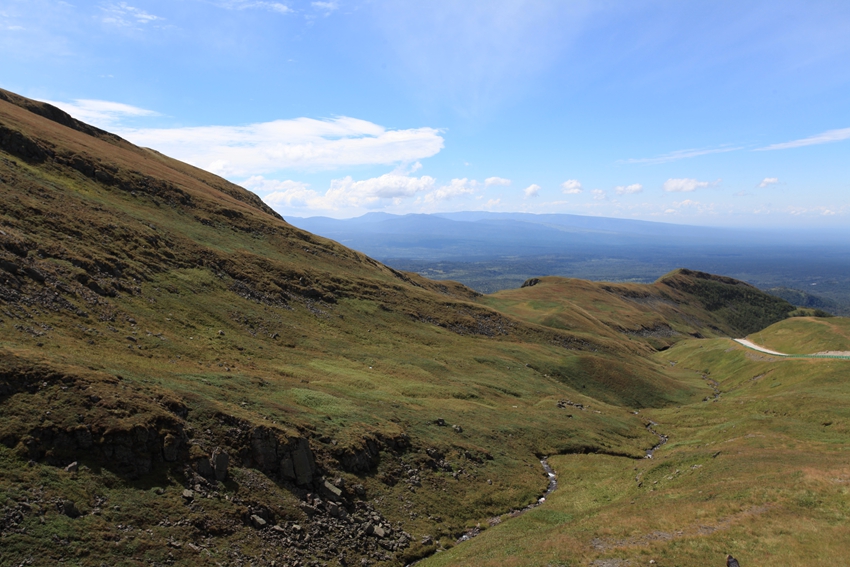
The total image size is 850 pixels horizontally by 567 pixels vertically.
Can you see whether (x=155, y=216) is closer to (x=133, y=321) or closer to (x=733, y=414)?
(x=133, y=321)

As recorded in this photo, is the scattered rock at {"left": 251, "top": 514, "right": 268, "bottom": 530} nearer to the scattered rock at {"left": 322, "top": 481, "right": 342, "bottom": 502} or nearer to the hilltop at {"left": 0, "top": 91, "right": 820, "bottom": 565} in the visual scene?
the hilltop at {"left": 0, "top": 91, "right": 820, "bottom": 565}

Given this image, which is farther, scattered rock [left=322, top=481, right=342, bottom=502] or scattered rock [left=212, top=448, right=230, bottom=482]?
scattered rock [left=322, top=481, right=342, bottom=502]

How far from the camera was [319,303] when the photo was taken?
71.4 meters

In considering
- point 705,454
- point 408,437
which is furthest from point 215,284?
point 705,454

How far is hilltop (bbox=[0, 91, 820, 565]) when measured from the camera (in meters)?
21.7

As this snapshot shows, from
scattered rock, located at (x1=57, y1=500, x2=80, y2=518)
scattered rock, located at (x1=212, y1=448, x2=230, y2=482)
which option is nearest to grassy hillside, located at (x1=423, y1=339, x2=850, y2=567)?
scattered rock, located at (x1=212, y1=448, x2=230, y2=482)

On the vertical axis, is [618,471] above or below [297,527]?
below

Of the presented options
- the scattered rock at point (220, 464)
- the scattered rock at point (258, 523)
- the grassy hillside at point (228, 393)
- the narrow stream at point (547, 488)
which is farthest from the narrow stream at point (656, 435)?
the scattered rock at point (220, 464)

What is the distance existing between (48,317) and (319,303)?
1515 inches

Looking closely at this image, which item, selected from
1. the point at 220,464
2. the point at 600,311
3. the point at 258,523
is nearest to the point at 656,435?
the point at 258,523

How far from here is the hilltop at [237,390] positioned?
854 inches

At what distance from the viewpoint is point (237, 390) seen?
1355 inches

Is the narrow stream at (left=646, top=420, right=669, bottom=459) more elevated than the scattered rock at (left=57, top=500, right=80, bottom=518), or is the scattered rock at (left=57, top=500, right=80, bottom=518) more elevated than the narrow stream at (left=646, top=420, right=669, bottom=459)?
the scattered rock at (left=57, top=500, right=80, bottom=518)

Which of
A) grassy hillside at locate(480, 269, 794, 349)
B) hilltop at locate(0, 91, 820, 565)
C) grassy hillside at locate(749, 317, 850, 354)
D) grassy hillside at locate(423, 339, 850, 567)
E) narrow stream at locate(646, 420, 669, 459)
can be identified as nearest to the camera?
grassy hillside at locate(423, 339, 850, 567)
